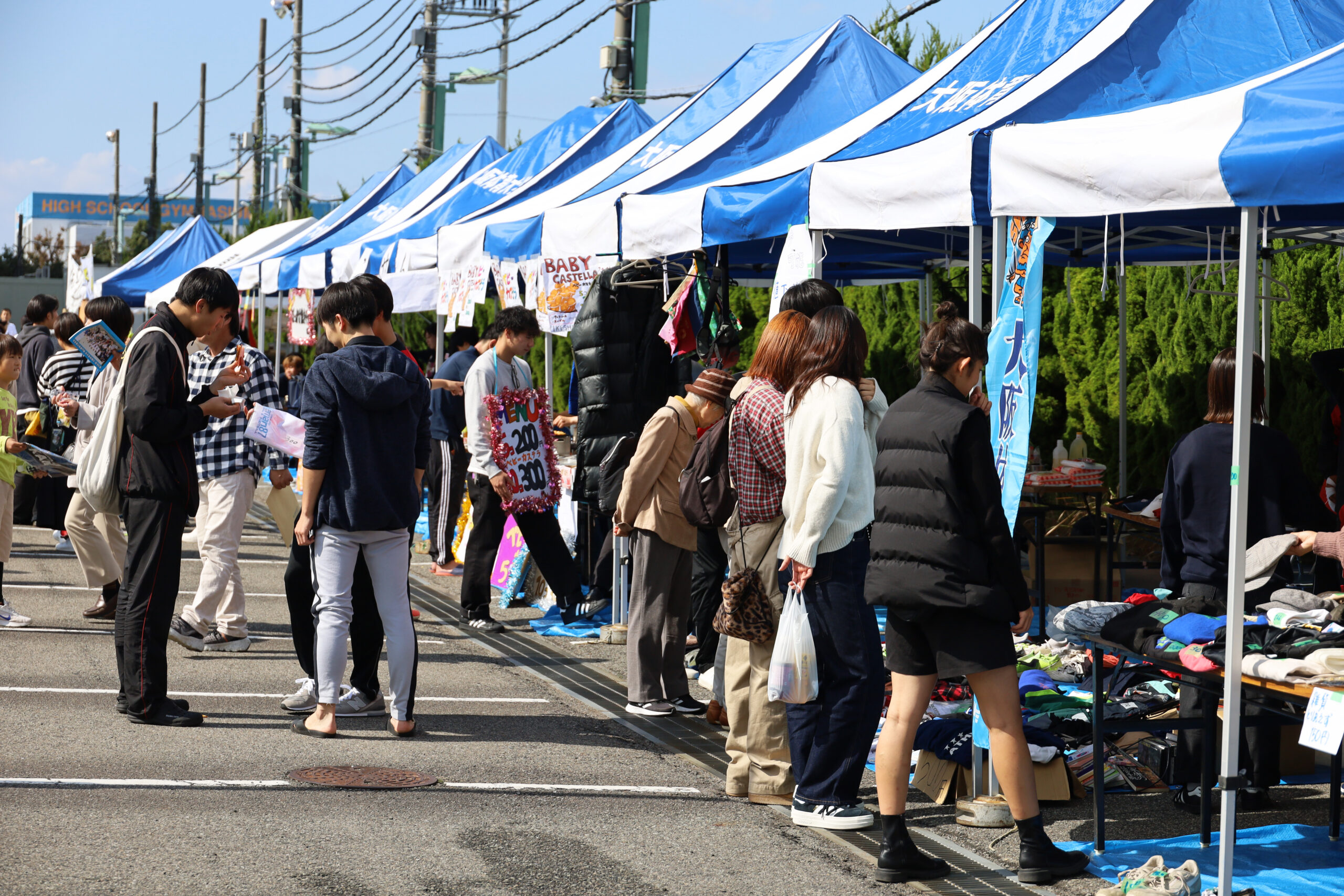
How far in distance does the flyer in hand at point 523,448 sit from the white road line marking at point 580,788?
11.8 feet

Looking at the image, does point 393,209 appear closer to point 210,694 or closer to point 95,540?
point 95,540

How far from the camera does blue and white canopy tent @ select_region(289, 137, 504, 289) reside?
1545 cm

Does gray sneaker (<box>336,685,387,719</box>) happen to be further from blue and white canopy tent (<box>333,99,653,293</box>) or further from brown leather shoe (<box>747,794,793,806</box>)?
blue and white canopy tent (<box>333,99,653,293</box>)

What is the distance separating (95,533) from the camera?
909 centimetres

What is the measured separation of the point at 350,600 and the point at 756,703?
1964 mm

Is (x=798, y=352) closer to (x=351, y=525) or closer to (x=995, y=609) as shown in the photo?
(x=995, y=609)

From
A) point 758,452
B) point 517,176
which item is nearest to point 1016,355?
point 758,452

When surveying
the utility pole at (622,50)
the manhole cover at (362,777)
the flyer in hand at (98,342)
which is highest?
the utility pole at (622,50)

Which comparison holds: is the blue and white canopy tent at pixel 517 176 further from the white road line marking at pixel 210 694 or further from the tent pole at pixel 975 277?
the tent pole at pixel 975 277

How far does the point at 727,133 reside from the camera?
32.0 ft

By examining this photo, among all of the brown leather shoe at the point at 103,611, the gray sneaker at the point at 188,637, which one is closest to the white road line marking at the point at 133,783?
the gray sneaker at the point at 188,637

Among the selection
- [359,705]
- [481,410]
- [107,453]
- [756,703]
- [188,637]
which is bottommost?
[359,705]

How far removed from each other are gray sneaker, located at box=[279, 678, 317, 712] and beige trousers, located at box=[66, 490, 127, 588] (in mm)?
2813

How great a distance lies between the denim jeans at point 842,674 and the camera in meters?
5.00
